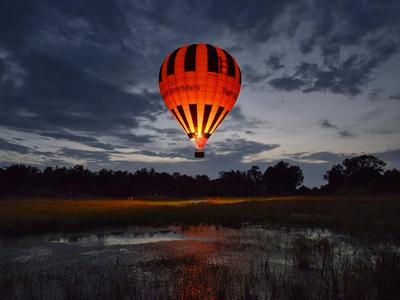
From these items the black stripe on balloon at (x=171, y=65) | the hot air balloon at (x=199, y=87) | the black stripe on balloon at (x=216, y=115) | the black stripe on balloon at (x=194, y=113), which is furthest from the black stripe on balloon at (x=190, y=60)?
the black stripe on balloon at (x=216, y=115)

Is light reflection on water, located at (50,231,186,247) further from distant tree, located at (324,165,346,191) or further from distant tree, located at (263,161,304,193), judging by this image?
distant tree, located at (263,161,304,193)

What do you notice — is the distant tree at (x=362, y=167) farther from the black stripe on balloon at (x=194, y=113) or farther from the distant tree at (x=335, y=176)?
the black stripe on balloon at (x=194, y=113)

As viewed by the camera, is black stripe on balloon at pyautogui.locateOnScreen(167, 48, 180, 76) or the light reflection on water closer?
the light reflection on water

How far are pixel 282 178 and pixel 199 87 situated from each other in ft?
400

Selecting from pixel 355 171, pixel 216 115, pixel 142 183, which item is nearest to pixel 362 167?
pixel 355 171

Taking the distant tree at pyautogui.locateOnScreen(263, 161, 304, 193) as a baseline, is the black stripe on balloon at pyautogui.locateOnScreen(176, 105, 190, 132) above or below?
below

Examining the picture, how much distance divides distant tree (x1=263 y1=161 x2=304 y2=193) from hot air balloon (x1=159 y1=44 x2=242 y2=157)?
384ft

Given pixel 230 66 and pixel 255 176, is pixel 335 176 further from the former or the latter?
pixel 230 66

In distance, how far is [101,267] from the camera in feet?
30.8

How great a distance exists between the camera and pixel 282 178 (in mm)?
136625

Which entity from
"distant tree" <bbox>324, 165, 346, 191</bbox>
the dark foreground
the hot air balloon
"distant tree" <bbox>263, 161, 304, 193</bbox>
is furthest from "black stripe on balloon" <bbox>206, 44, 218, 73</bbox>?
"distant tree" <bbox>263, 161, 304, 193</bbox>

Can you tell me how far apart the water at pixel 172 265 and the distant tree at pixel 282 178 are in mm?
124626

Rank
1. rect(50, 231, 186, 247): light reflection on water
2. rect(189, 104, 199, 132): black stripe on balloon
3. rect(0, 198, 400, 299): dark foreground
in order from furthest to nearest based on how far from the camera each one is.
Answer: rect(189, 104, 199, 132): black stripe on balloon
rect(50, 231, 186, 247): light reflection on water
rect(0, 198, 400, 299): dark foreground

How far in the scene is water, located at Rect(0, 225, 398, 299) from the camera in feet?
23.0
